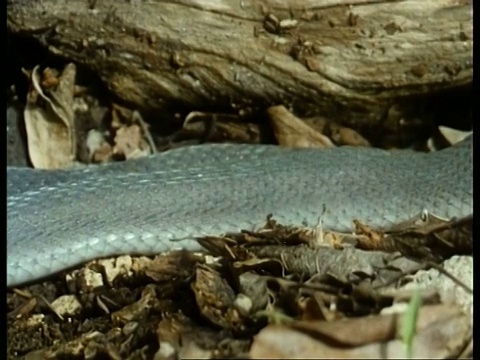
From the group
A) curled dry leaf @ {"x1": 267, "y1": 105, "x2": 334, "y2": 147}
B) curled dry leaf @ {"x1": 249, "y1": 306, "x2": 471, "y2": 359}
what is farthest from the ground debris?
curled dry leaf @ {"x1": 267, "y1": 105, "x2": 334, "y2": 147}

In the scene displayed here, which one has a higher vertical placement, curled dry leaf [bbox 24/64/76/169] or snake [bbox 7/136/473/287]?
curled dry leaf [bbox 24/64/76/169]

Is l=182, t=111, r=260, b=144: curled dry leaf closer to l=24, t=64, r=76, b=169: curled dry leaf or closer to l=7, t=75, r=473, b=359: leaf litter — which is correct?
l=7, t=75, r=473, b=359: leaf litter

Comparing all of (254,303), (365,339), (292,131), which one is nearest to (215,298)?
(254,303)

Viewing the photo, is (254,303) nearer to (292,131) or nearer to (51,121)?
(292,131)

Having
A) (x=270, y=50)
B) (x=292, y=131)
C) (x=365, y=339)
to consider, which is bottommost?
(x=365, y=339)
